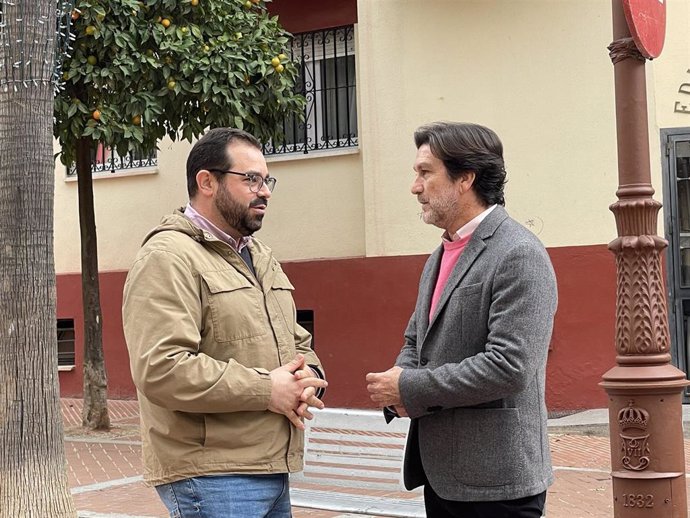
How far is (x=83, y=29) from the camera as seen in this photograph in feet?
34.0

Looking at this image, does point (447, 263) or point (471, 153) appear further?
point (447, 263)

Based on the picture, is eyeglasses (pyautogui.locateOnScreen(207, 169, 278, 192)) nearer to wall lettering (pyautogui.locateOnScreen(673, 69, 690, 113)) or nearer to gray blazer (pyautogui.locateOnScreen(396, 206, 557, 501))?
gray blazer (pyautogui.locateOnScreen(396, 206, 557, 501))

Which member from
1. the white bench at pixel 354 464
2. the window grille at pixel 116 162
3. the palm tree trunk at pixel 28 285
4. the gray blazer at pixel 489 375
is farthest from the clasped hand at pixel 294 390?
the window grille at pixel 116 162

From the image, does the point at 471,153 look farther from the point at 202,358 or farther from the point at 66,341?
the point at 66,341

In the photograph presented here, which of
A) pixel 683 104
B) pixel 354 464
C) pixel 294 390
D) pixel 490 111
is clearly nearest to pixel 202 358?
pixel 294 390

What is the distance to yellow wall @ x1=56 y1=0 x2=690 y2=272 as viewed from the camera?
1201 cm

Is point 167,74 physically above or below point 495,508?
above

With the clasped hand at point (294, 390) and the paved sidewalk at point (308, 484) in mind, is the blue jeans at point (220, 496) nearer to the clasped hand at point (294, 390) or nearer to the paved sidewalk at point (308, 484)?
the clasped hand at point (294, 390)

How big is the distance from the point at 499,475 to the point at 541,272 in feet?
2.08

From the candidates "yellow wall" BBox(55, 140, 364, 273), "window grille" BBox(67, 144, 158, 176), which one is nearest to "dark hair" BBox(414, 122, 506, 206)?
"yellow wall" BBox(55, 140, 364, 273)

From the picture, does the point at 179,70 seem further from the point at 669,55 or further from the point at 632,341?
the point at 632,341

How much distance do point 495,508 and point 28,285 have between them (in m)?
4.43

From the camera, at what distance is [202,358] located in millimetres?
3236

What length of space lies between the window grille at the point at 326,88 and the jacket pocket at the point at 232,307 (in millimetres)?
10335
